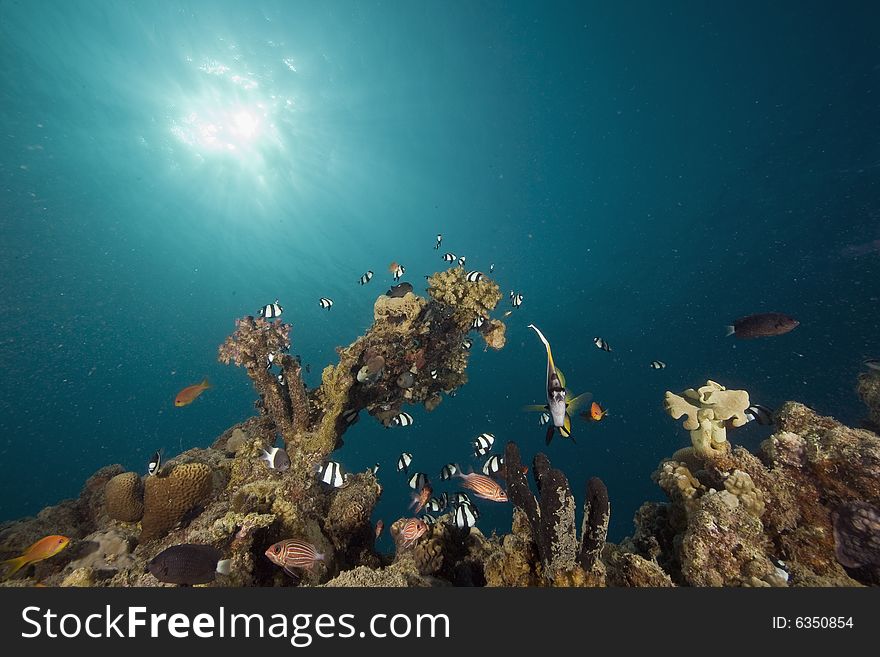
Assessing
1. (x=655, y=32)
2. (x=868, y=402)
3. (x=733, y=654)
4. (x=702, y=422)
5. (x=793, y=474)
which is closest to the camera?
(x=733, y=654)

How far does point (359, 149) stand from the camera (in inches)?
1172

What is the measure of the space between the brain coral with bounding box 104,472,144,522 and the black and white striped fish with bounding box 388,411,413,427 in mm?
4531

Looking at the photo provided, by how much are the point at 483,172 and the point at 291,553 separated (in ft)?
120

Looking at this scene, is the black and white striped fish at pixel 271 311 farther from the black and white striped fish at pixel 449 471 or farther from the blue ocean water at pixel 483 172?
the blue ocean water at pixel 483 172

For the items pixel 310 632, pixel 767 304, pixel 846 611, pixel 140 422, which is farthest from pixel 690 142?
pixel 140 422

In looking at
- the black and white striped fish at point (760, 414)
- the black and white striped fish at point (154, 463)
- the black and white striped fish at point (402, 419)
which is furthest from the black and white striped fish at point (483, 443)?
the black and white striped fish at point (154, 463)

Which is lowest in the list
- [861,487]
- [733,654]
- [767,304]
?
[733,654]

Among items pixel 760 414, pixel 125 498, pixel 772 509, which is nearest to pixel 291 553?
pixel 125 498

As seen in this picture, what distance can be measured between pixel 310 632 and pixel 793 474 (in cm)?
593

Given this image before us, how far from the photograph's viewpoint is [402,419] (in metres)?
7.83

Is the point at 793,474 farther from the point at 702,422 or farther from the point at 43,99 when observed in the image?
the point at 43,99

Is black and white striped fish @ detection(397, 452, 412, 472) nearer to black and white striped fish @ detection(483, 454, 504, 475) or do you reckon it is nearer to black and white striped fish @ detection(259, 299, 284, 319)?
black and white striped fish @ detection(483, 454, 504, 475)

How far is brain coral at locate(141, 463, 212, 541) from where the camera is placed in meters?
5.35

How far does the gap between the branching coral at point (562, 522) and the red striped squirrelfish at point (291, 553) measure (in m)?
2.63
